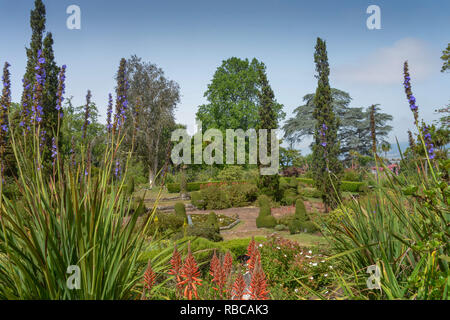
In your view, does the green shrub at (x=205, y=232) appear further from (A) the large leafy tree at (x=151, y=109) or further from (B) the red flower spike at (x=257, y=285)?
(A) the large leafy tree at (x=151, y=109)

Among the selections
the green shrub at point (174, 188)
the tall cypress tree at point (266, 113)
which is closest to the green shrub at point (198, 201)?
the tall cypress tree at point (266, 113)

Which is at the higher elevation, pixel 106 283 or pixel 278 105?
pixel 278 105

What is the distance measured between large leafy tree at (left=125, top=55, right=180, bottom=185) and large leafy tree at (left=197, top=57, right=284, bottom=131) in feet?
15.0

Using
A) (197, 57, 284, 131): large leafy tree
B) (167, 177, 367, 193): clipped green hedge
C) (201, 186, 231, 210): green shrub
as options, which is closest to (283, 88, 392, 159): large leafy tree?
(197, 57, 284, 131): large leafy tree

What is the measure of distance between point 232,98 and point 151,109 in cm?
925

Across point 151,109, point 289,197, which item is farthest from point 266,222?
point 151,109

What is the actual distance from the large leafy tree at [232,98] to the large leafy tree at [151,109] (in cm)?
456

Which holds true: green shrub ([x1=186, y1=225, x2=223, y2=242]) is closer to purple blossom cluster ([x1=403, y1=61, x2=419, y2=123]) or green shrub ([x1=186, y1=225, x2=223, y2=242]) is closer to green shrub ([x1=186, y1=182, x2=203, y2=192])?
purple blossom cluster ([x1=403, y1=61, x2=419, y2=123])

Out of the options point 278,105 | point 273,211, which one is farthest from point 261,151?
point 278,105

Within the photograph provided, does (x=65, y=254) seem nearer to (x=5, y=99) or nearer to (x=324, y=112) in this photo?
(x=5, y=99)

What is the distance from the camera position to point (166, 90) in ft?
92.0

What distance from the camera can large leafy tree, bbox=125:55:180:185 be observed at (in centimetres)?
2736
